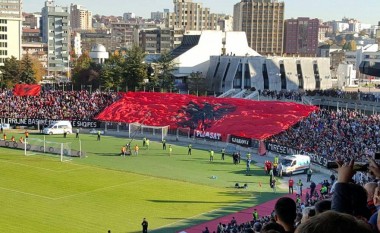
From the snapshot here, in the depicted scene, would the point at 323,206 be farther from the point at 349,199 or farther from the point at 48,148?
the point at 48,148

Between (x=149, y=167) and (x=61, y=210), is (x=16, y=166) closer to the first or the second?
(x=149, y=167)

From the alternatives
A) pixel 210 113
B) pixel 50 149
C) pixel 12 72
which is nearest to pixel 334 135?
pixel 210 113

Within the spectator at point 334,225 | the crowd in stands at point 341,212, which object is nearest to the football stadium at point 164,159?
the crowd in stands at point 341,212

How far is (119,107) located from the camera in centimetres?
7019

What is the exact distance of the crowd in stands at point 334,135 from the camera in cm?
4666

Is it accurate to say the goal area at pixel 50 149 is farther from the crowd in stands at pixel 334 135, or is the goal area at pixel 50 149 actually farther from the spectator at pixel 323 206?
the spectator at pixel 323 206

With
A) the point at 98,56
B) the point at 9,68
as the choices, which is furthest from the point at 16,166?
the point at 98,56

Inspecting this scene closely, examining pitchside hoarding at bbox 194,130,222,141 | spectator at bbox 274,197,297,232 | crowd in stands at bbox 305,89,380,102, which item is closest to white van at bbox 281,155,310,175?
pitchside hoarding at bbox 194,130,222,141

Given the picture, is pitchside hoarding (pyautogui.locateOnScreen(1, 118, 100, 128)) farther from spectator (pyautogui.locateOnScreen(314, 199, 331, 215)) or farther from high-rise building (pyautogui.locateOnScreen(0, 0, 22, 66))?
high-rise building (pyautogui.locateOnScreen(0, 0, 22, 66))

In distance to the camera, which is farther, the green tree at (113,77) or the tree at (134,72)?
the green tree at (113,77)

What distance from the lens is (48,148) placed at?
52469mm

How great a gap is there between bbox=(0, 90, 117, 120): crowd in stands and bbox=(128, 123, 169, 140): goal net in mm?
7394

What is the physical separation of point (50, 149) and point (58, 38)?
12566 cm

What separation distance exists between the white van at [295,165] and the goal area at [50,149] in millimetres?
17547
